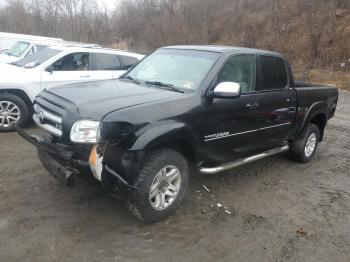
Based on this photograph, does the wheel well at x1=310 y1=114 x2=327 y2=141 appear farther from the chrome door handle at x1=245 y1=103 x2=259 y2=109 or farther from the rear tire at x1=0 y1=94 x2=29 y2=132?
the rear tire at x1=0 y1=94 x2=29 y2=132

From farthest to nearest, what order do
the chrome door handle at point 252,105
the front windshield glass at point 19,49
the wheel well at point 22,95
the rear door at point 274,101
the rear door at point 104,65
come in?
the front windshield glass at point 19,49, the rear door at point 104,65, the wheel well at point 22,95, the rear door at point 274,101, the chrome door handle at point 252,105

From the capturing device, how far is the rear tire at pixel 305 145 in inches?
254

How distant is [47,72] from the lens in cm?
777

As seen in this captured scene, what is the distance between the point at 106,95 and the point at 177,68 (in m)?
1.15

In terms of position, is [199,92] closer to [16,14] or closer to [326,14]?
[326,14]

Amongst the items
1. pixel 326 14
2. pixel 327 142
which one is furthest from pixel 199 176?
pixel 326 14

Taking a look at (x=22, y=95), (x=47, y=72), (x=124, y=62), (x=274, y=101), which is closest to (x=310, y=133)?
(x=274, y=101)

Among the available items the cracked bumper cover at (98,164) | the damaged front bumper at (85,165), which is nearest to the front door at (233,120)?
the cracked bumper cover at (98,164)

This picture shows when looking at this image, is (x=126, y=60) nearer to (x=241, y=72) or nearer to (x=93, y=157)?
(x=241, y=72)

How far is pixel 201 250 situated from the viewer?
12.1 ft

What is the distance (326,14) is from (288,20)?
3.89 meters

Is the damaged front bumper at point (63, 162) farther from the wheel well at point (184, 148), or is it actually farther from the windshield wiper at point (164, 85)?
the windshield wiper at point (164, 85)

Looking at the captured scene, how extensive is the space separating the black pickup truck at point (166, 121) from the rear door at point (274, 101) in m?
0.01

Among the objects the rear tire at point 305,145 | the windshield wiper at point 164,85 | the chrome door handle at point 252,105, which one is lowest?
the rear tire at point 305,145
